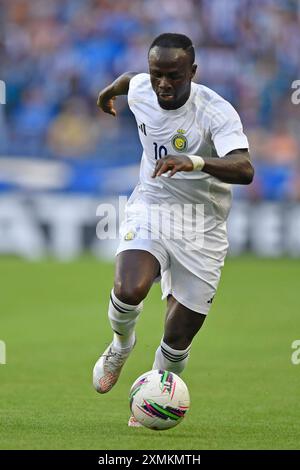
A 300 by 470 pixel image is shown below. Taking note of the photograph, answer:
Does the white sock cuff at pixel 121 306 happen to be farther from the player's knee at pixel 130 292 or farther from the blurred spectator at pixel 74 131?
the blurred spectator at pixel 74 131

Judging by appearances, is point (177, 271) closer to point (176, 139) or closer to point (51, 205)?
point (176, 139)

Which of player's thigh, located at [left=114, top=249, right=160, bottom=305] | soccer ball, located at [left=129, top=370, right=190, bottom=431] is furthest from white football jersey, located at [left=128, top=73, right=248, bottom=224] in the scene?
soccer ball, located at [left=129, top=370, right=190, bottom=431]

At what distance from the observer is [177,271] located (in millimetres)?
6953

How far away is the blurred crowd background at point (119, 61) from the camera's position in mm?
21188

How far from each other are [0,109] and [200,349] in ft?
37.1

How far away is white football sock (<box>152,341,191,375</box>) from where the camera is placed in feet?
23.0

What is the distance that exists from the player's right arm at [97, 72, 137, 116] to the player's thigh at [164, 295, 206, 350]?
1.65 m

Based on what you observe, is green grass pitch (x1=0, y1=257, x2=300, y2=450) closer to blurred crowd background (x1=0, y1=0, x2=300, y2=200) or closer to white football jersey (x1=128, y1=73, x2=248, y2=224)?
white football jersey (x1=128, y1=73, x2=248, y2=224)

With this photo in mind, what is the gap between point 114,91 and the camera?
7.66 metres

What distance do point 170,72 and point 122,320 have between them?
1.62 metres

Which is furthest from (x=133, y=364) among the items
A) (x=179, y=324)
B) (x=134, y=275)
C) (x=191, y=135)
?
(x=191, y=135)

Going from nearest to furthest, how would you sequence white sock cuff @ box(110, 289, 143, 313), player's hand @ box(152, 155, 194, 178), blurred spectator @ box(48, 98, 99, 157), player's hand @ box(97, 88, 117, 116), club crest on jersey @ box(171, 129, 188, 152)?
player's hand @ box(152, 155, 194, 178), white sock cuff @ box(110, 289, 143, 313), club crest on jersey @ box(171, 129, 188, 152), player's hand @ box(97, 88, 117, 116), blurred spectator @ box(48, 98, 99, 157)

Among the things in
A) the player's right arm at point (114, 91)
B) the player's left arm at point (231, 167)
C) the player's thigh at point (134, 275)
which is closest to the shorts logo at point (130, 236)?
the player's thigh at point (134, 275)
